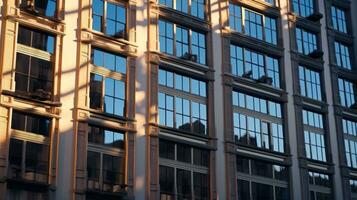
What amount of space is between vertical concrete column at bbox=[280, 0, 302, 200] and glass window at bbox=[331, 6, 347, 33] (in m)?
5.72

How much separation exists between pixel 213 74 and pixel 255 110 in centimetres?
410

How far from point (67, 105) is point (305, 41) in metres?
21.1

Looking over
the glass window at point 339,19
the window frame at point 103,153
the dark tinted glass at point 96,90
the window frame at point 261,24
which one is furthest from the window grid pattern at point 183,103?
the glass window at point 339,19

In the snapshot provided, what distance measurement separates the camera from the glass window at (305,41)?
1783 inches

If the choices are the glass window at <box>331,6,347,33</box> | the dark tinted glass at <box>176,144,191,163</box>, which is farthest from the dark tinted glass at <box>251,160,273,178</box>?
the glass window at <box>331,6,347,33</box>

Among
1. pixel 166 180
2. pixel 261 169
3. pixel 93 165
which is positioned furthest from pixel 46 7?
pixel 261 169

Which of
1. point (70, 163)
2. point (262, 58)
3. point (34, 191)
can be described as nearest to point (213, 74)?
point (262, 58)

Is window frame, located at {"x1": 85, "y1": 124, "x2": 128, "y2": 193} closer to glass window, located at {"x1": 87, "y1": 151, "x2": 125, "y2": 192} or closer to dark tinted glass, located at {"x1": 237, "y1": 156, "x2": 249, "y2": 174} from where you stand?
glass window, located at {"x1": 87, "y1": 151, "x2": 125, "y2": 192}

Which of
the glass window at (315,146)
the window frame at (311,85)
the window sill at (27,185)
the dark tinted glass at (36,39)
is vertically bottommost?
the window sill at (27,185)

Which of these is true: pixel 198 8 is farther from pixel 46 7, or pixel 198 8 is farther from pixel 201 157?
pixel 46 7

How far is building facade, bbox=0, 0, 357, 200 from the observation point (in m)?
30.7

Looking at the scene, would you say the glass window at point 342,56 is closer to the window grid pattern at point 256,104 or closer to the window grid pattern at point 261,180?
the window grid pattern at point 256,104

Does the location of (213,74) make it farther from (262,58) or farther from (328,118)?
(328,118)

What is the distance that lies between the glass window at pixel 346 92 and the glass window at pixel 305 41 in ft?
11.3
